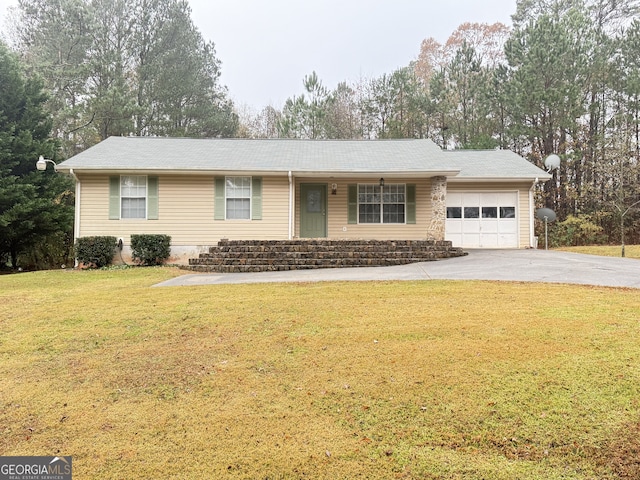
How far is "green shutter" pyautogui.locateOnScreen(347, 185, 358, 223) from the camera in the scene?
12.9 metres

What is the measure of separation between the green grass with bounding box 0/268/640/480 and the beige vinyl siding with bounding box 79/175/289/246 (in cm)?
685

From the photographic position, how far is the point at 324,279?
26.2ft

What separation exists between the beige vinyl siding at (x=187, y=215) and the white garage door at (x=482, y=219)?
6409 mm

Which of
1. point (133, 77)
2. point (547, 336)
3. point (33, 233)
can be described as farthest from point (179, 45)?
point (547, 336)

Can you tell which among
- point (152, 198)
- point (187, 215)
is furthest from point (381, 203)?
point (152, 198)

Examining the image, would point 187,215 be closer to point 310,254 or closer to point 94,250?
point 94,250

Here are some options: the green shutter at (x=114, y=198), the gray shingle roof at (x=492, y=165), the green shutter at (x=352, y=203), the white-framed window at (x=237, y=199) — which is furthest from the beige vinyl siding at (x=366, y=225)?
the green shutter at (x=114, y=198)

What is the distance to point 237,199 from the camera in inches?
477

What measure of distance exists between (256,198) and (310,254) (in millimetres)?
2921

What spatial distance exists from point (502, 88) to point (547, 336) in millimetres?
19724

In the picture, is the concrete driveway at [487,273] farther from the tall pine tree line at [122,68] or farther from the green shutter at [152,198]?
the tall pine tree line at [122,68]

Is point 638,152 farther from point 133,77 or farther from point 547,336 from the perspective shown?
point 133,77

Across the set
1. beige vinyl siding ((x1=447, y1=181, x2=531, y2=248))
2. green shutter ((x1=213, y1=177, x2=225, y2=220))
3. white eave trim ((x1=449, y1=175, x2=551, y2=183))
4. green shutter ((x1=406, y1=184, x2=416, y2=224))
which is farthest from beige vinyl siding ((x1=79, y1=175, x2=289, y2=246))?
beige vinyl siding ((x1=447, y1=181, x2=531, y2=248))

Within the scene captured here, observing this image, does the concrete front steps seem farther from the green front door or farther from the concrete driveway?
the green front door
